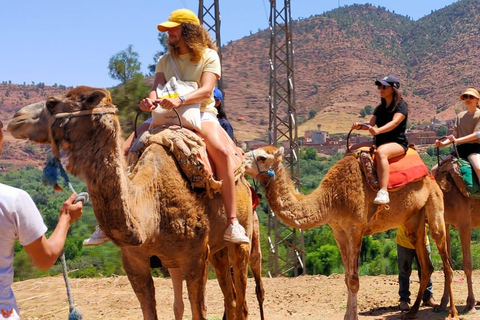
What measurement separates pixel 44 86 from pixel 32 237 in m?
145

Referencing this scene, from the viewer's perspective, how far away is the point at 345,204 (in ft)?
30.3

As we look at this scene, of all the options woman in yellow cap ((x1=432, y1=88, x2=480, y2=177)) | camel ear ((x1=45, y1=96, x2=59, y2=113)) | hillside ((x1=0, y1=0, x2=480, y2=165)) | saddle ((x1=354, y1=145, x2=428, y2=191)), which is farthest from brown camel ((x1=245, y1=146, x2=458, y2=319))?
hillside ((x1=0, y1=0, x2=480, y2=165))

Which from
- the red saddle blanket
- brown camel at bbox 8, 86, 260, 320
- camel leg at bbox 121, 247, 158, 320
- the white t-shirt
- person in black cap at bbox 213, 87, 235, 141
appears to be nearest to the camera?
the white t-shirt

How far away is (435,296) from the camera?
459 inches

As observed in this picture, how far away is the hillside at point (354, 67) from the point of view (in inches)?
5354

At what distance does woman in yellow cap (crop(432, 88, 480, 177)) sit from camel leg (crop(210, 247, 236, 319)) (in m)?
4.29

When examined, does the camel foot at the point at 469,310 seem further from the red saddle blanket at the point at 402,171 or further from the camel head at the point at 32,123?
the camel head at the point at 32,123

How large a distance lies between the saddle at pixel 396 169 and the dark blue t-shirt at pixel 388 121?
0.78 feet

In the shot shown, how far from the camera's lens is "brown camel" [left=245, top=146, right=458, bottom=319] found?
29.7 ft

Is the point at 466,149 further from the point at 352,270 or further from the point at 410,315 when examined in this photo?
the point at 352,270

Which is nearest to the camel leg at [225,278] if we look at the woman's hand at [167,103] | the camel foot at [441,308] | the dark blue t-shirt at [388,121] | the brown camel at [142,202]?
the brown camel at [142,202]

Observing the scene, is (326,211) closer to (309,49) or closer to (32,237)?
(32,237)

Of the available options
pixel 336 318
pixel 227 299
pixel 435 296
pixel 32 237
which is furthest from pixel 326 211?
pixel 32 237

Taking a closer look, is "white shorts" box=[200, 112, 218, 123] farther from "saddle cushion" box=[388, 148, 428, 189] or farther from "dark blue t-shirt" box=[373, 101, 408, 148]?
"dark blue t-shirt" box=[373, 101, 408, 148]
